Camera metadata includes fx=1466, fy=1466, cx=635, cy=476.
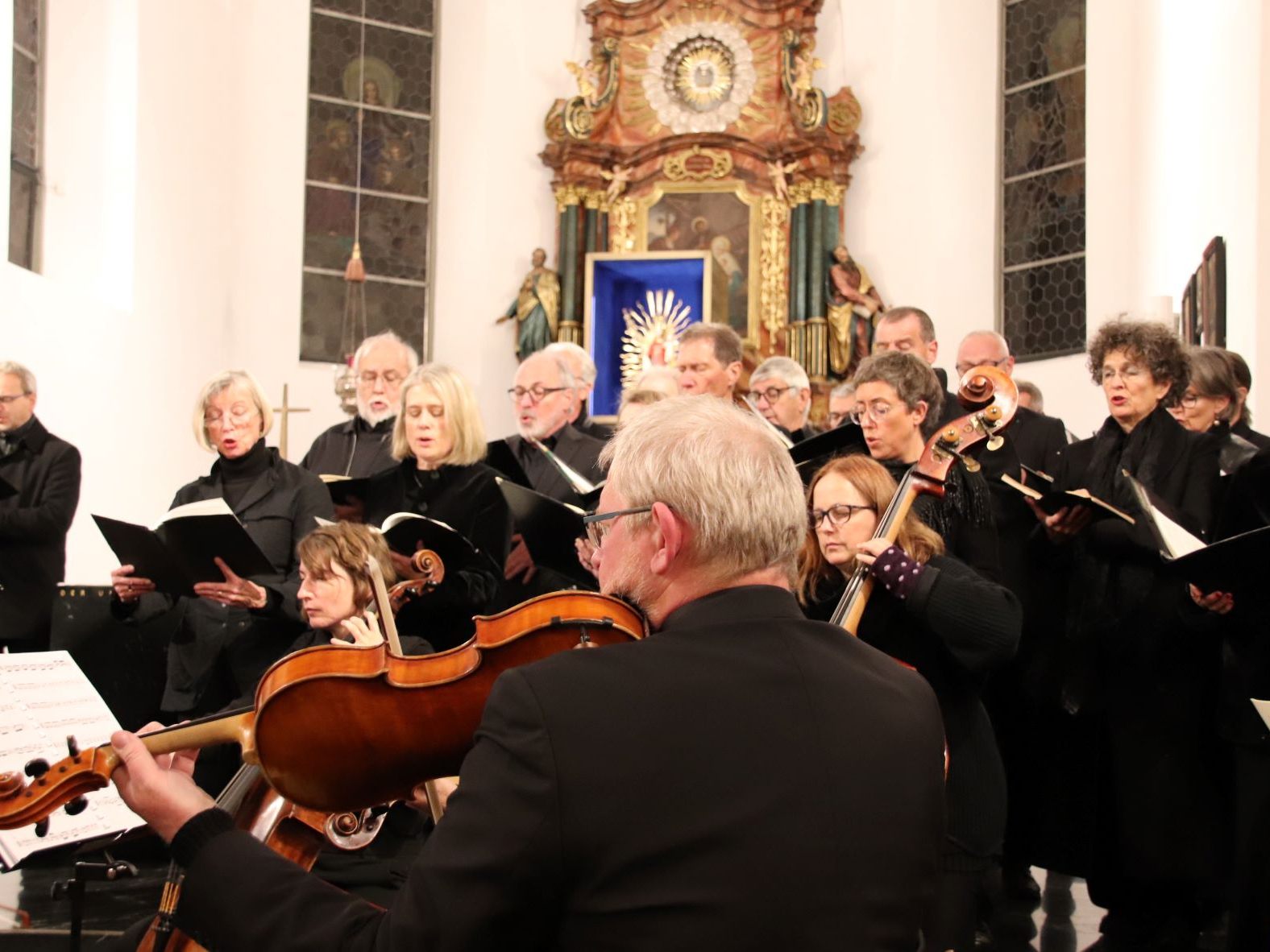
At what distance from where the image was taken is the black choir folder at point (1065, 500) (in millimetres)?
3898

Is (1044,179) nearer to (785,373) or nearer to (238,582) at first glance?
(785,373)

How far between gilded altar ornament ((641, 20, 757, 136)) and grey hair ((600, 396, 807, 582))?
13.0m

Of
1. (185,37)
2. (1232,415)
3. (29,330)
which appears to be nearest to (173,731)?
(1232,415)

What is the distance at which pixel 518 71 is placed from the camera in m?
14.6

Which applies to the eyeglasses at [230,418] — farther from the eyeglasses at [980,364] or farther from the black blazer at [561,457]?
the eyeglasses at [980,364]

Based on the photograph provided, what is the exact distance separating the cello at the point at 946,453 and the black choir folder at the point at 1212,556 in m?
0.43

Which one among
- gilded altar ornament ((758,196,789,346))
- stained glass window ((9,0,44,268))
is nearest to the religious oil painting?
gilded altar ornament ((758,196,789,346))

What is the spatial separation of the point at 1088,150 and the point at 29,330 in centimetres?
874

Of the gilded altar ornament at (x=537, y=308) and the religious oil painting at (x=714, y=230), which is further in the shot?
the religious oil painting at (x=714, y=230)

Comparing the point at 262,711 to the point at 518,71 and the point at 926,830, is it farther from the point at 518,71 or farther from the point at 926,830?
the point at 518,71

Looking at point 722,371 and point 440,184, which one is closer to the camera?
point 722,371

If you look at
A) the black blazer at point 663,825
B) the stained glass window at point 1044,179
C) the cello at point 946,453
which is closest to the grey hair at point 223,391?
the cello at point 946,453

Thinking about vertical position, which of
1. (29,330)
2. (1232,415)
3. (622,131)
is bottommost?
(1232,415)

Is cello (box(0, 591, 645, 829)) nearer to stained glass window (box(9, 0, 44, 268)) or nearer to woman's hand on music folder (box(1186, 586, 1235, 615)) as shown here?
woman's hand on music folder (box(1186, 586, 1235, 615))
